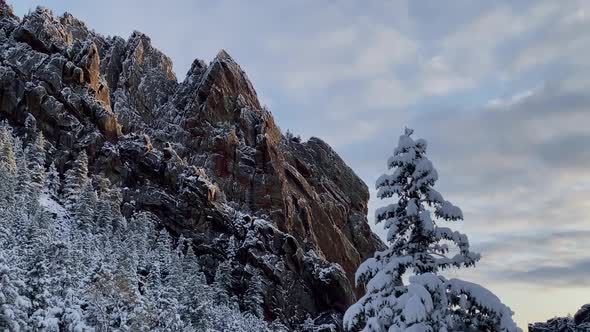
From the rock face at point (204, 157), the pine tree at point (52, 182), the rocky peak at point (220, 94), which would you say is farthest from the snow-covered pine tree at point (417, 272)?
the rocky peak at point (220, 94)

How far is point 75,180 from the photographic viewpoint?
90.2 m

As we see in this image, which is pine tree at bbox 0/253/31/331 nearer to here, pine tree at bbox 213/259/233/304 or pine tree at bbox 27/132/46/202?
pine tree at bbox 213/259/233/304

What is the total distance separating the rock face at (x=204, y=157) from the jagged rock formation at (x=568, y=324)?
3479 cm

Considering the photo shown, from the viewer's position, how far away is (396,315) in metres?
12.4

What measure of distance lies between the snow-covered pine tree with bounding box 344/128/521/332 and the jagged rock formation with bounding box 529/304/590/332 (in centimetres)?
8974

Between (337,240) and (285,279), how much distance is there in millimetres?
26531

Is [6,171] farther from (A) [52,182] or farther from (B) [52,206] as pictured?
(A) [52,182]

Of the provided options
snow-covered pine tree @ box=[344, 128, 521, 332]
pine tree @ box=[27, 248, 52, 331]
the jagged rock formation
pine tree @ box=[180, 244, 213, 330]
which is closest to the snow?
pine tree @ box=[180, 244, 213, 330]

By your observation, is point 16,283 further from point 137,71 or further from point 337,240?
point 137,71

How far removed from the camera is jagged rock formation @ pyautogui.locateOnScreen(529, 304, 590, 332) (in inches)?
3807

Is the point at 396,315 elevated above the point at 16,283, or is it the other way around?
the point at 16,283

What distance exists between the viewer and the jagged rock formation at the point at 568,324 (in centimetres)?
9669

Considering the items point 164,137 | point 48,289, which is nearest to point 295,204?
point 164,137

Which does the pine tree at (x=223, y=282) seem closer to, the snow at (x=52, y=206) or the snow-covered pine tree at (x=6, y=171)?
the snow at (x=52, y=206)
